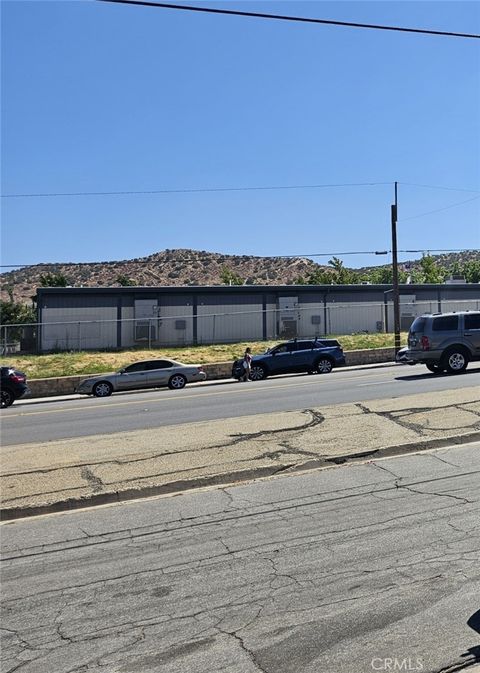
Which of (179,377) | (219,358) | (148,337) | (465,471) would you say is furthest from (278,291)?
(465,471)

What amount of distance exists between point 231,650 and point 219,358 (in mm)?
31019

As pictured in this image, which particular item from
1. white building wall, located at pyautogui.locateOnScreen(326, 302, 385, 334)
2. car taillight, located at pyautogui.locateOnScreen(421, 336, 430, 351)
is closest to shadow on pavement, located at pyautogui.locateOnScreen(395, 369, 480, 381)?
car taillight, located at pyautogui.locateOnScreen(421, 336, 430, 351)

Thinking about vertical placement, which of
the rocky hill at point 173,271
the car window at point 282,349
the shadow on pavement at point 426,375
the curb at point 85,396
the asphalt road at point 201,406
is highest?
the rocky hill at point 173,271

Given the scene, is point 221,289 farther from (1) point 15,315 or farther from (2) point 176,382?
(1) point 15,315

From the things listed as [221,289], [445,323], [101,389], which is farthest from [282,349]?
[221,289]

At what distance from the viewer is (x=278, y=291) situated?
1886 inches

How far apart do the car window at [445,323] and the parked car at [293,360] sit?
8096 millimetres

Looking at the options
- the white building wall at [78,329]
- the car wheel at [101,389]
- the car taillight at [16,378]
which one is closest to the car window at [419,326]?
the car wheel at [101,389]

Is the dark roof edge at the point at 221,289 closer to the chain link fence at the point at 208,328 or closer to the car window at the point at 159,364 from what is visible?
the chain link fence at the point at 208,328

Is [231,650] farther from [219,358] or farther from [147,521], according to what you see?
[219,358]

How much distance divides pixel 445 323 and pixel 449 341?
58 cm

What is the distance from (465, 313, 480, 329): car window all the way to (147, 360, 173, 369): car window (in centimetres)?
1189

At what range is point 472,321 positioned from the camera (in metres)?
20.1

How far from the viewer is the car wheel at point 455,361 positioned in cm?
1978
